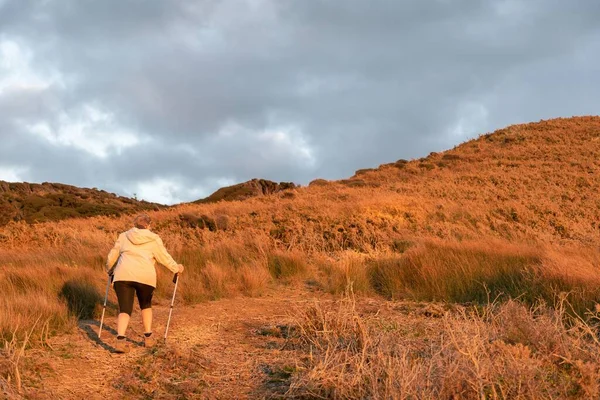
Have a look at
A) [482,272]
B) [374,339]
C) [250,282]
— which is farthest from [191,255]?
[374,339]

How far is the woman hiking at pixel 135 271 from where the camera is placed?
22.2ft

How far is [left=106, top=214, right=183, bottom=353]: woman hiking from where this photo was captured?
678 centimetres

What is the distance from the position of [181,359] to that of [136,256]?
1511 millimetres

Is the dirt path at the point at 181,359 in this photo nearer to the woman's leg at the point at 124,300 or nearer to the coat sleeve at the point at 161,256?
the woman's leg at the point at 124,300

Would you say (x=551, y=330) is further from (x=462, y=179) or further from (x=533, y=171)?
(x=533, y=171)

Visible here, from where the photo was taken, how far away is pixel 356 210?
20.4m

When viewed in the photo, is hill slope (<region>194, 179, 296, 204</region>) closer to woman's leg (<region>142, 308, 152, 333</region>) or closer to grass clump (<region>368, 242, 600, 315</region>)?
grass clump (<region>368, 242, 600, 315</region>)

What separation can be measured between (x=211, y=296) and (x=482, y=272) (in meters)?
5.04

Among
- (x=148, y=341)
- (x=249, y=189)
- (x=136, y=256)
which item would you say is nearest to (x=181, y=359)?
(x=148, y=341)

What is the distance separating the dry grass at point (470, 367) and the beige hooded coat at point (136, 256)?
2.36 meters

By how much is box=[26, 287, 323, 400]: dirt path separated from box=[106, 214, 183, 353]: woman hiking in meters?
0.36

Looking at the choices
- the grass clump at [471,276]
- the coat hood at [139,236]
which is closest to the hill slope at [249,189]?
the grass clump at [471,276]

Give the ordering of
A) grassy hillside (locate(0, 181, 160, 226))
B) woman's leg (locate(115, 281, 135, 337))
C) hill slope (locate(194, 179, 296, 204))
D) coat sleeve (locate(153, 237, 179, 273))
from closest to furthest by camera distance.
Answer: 1. woman's leg (locate(115, 281, 135, 337))
2. coat sleeve (locate(153, 237, 179, 273))
3. grassy hillside (locate(0, 181, 160, 226))
4. hill slope (locate(194, 179, 296, 204))

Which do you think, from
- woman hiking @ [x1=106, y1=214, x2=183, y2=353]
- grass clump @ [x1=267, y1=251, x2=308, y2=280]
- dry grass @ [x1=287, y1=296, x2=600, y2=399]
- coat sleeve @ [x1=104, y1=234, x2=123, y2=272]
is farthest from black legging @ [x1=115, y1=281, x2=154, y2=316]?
grass clump @ [x1=267, y1=251, x2=308, y2=280]
